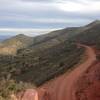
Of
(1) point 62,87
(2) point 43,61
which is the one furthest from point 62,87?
(2) point 43,61

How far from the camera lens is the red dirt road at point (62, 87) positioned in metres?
28.6

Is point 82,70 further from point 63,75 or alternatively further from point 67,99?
point 67,99

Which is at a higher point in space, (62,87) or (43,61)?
(62,87)

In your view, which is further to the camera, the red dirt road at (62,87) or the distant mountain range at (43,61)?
the distant mountain range at (43,61)

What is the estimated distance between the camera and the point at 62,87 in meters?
31.5

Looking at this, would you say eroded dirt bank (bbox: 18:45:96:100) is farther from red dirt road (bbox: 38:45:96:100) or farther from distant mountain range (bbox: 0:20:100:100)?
distant mountain range (bbox: 0:20:100:100)

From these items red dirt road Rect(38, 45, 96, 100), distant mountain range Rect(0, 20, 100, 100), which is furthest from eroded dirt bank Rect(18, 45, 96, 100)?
distant mountain range Rect(0, 20, 100, 100)

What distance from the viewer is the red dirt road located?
28586 mm

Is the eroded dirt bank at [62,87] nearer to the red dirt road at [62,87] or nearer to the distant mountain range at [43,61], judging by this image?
the red dirt road at [62,87]

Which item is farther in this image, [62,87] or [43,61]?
[43,61]

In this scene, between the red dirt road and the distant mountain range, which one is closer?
the red dirt road

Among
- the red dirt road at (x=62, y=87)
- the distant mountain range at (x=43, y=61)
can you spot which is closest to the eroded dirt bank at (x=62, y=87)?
the red dirt road at (x=62, y=87)

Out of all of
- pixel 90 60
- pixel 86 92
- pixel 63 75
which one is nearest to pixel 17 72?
pixel 90 60

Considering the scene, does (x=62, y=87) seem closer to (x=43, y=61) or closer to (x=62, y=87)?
(x=62, y=87)
